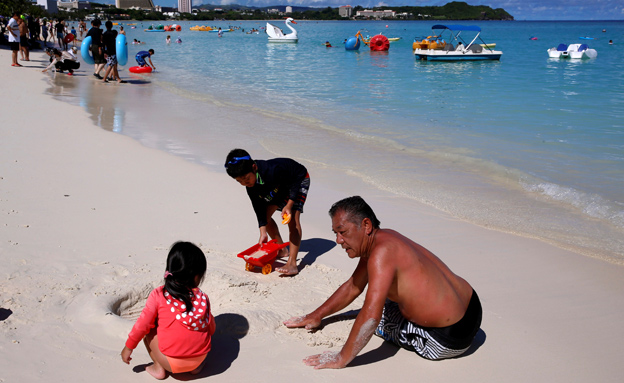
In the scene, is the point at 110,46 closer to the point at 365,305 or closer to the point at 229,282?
the point at 229,282

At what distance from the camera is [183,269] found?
2666 millimetres

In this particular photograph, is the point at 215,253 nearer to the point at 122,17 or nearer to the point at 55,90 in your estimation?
the point at 55,90

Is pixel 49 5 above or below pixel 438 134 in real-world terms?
above

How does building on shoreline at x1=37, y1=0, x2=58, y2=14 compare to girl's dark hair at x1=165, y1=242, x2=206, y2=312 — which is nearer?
girl's dark hair at x1=165, y1=242, x2=206, y2=312

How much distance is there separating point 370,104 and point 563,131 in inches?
208

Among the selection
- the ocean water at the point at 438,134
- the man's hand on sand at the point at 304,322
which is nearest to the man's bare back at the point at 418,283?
the man's hand on sand at the point at 304,322

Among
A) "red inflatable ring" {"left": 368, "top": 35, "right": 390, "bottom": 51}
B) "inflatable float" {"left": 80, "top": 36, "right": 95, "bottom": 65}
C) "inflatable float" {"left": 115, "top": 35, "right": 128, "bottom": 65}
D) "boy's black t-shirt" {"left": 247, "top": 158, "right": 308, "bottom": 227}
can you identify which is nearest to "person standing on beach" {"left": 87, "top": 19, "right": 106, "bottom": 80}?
"inflatable float" {"left": 80, "top": 36, "right": 95, "bottom": 65}

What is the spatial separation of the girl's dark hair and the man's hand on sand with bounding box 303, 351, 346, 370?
807mm

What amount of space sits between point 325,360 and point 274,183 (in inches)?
64.8

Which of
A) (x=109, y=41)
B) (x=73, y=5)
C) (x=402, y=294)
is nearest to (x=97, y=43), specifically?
(x=109, y=41)

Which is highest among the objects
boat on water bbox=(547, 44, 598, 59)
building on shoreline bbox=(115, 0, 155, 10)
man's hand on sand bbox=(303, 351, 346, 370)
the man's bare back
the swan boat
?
building on shoreline bbox=(115, 0, 155, 10)

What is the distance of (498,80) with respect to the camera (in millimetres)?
22000

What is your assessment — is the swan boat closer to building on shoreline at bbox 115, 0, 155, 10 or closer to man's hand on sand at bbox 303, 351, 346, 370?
man's hand on sand at bbox 303, 351, 346, 370

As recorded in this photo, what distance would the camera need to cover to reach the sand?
120 inches
